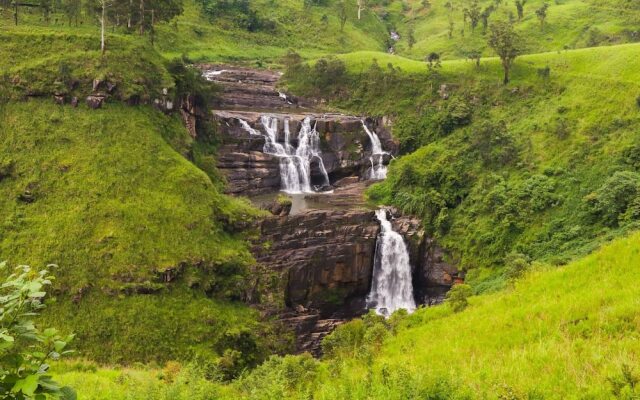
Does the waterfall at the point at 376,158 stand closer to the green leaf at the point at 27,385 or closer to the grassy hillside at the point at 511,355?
the grassy hillside at the point at 511,355

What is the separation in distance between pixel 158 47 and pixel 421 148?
1637 inches

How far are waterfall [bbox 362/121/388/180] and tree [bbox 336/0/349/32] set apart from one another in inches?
2029

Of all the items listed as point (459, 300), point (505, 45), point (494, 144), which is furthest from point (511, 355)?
point (505, 45)

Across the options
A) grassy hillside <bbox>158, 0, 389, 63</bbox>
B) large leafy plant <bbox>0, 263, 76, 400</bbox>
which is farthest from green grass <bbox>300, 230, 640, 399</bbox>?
grassy hillside <bbox>158, 0, 389, 63</bbox>

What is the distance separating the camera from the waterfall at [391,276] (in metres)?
34.8

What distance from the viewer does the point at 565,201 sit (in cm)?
3484

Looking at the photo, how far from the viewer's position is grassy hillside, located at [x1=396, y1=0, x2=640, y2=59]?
7572 cm

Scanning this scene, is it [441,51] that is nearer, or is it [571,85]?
[571,85]

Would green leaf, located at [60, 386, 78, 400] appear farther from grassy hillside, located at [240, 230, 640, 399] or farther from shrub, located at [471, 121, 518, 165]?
shrub, located at [471, 121, 518, 165]

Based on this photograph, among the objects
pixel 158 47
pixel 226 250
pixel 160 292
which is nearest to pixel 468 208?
pixel 226 250

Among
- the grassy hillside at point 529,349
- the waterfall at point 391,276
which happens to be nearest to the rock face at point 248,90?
the waterfall at point 391,276

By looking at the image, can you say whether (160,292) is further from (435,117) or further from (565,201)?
(435,117)

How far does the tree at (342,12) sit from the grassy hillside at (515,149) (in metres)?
40.5

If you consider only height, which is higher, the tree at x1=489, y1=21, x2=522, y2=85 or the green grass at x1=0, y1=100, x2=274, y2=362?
the tree at x1=489, y1=21, x2=522, y2=85
